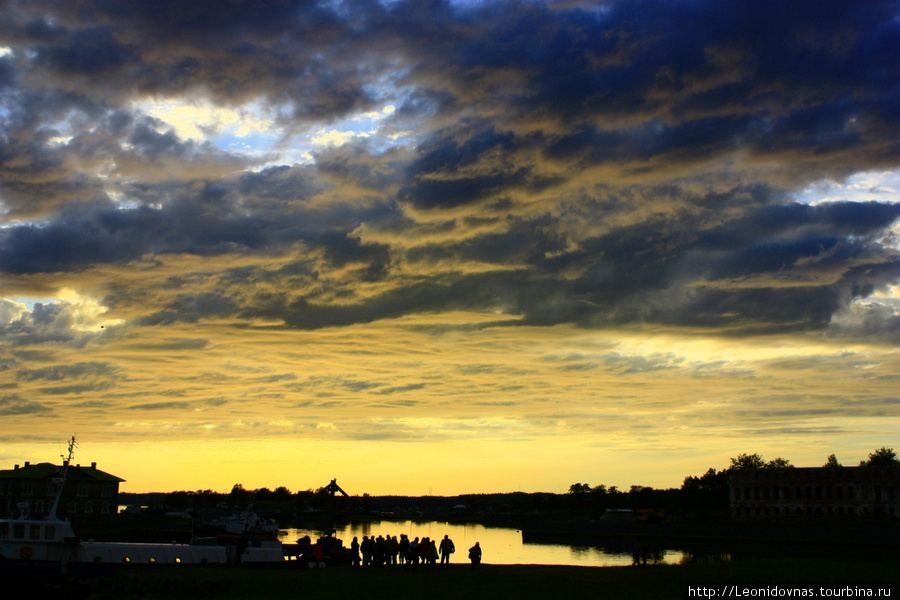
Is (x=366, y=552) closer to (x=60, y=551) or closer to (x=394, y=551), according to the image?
(x=394, y=551)

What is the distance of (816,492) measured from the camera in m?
122

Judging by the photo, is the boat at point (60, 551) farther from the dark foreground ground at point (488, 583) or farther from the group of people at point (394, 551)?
the group of people at point (394, 551)

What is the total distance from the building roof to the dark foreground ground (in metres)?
90.5

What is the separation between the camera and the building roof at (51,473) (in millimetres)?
115688

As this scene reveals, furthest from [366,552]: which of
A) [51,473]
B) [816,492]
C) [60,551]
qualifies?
[816,492]

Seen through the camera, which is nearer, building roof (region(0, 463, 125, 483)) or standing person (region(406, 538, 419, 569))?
standing person (region(406, 538, 419, 569))

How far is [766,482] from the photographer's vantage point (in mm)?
129625

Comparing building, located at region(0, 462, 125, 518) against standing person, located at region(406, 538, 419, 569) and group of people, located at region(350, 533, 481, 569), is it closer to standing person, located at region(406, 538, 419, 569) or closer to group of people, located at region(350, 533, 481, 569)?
group of people, located at region(350, 533, 481, 569)

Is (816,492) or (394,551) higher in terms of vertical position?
(816,492)

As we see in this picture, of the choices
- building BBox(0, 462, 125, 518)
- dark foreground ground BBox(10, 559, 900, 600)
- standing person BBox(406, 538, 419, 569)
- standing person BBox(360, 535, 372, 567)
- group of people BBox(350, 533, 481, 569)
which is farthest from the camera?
building BBox(0, 462, 125, 518)

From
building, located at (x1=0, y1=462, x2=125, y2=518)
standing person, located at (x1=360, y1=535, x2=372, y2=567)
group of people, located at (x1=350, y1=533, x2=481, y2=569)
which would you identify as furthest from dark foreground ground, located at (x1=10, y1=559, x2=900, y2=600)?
building, located at (x1=0, y1=462, x2=125, y2=518)

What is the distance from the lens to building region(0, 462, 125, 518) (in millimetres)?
114188

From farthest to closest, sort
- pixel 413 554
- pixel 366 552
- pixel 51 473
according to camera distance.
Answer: pixel 51 473, pixel 366 552, pixel 413 554

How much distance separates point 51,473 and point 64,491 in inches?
136
